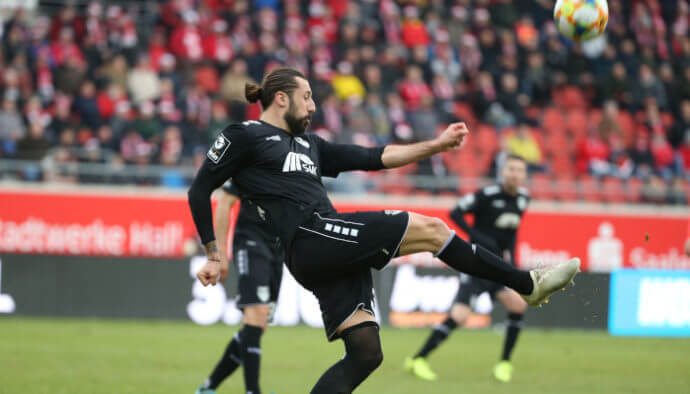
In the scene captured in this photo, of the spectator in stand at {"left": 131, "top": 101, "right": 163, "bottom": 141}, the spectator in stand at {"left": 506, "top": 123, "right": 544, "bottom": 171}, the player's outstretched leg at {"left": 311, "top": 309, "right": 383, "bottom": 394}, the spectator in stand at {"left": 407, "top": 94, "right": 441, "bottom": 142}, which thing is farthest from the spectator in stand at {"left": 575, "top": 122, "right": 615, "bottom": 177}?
the player's outstretched leg at {"left": 311, "top": 309, "right": 383, "bottom": 394}

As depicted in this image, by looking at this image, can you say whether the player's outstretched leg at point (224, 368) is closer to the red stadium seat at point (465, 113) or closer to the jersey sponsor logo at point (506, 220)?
the jersey sponsor logo at point (506, 220)

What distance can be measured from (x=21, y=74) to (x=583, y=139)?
11.4m

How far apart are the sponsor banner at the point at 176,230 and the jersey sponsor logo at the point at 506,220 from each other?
5.63m

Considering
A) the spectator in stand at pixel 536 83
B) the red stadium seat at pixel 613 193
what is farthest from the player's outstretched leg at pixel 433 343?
the spectator in stand at pixel 536 83

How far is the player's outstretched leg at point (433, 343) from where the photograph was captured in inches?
375

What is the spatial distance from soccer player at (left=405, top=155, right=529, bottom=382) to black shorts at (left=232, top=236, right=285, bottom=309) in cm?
262

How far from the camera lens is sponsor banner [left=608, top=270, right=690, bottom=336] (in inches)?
566

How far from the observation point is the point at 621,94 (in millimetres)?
21562

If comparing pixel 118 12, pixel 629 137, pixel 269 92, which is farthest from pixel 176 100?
pixel 269 92

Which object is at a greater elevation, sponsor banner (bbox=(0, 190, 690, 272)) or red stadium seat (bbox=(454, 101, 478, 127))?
red stadium seat (bbox=(454, 101, 478, 127))

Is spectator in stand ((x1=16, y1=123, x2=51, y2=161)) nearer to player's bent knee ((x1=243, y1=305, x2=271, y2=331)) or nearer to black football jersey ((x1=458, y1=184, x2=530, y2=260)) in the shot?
black football jersey ((x1=458, y1=184, x2=530, y2=260))

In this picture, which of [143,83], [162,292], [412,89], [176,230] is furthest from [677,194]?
[143,83]

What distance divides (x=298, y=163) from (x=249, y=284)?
2297mm

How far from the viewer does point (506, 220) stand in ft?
32.9
